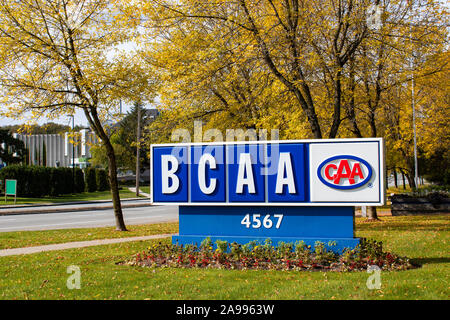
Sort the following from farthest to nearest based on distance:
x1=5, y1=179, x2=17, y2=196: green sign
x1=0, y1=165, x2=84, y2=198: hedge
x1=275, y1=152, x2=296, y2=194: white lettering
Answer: x1=0, y1=165, x2=84, y2=198: hedge < x1=5, y1=179, x2=17, y2=196: green sign < x1=275, y1=152, x2=296, y2=194: white lettering

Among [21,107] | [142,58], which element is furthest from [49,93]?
[142,58]

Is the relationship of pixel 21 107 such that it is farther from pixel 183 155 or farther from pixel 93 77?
pixel 183 155

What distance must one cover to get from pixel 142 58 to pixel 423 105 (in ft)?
57.3

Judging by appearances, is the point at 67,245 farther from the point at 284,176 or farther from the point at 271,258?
the point at 284,176

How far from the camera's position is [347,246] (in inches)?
352

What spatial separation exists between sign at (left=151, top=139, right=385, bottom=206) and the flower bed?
35.0 inches

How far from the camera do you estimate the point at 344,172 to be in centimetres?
913

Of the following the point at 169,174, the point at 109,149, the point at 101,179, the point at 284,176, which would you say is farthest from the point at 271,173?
the point at 101,179

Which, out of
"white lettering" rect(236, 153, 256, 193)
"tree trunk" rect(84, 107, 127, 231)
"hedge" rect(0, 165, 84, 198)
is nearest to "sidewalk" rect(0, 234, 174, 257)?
"tree trunk" rect(84, 107, 127, 231)

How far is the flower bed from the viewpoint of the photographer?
8.41 metres

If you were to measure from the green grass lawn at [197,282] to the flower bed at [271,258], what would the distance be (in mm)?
369

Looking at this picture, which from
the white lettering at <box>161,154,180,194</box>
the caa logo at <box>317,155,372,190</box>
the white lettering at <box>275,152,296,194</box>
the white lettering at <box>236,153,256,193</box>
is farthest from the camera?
the white lettering at <box>161,154,180,194</box>

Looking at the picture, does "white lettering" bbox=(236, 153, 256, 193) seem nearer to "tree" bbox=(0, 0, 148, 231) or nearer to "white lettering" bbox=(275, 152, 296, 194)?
"white lettering" bbox=(275, 152, 296, 194)
